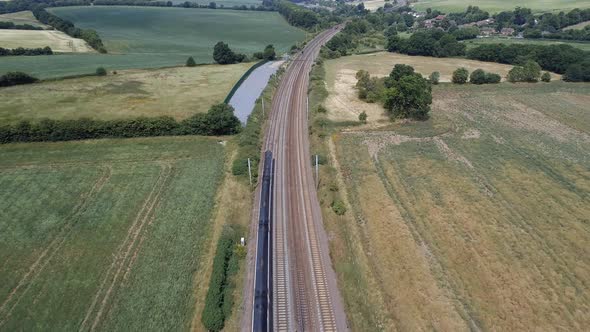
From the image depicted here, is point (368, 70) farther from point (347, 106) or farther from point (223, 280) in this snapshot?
point (223, 280)

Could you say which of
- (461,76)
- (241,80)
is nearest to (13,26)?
(241,80)

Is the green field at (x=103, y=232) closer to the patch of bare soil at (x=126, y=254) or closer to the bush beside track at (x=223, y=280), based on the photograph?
the patch of bare soil at (x=126, y=254)

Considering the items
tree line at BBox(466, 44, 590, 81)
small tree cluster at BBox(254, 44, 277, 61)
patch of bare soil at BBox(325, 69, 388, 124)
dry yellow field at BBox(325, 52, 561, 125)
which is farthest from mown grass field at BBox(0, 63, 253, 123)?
tree line at BBox(466, 44, 590, 81)

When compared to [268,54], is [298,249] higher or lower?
lower

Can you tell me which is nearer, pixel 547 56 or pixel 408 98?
pixel 408 98

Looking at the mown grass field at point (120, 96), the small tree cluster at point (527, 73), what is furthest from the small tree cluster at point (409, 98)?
the small tree cluster at point (527, 73)

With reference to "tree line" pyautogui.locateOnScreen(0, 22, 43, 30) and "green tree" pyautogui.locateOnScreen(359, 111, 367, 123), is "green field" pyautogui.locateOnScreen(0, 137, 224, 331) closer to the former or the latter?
"green tree" pyautogui.locateOnScreen(359, 111, 367, 123)

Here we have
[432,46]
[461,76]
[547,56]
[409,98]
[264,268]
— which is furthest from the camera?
[432,46]
